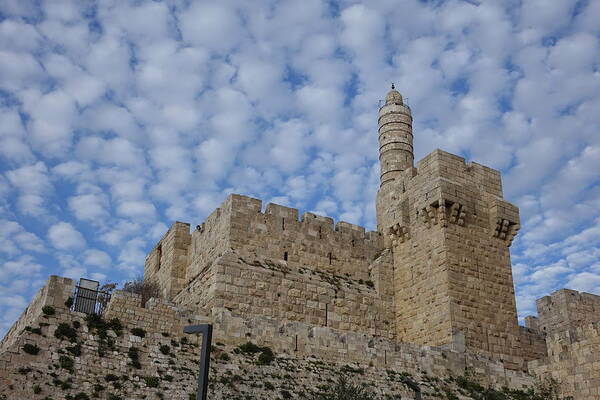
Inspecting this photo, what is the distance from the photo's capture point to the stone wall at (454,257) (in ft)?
60.7

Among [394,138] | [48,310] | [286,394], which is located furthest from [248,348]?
[394,138]

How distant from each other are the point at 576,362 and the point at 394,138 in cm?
1023

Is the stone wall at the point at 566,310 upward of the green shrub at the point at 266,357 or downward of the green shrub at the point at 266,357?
upward

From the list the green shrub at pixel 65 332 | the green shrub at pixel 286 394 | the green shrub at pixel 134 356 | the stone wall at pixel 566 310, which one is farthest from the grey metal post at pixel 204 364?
the stone wall at pixel 566 310

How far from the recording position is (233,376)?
14039 millimetres

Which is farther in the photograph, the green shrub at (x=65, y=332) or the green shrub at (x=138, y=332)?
the green shrub at (x=138, y=332)

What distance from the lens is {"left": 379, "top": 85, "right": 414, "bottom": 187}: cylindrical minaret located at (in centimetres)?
2362

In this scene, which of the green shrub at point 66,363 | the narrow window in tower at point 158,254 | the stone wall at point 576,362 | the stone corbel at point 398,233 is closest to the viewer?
the green shrub at point 66,363

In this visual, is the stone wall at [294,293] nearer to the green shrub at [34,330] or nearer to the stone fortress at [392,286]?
the stone fortress at [392,286]

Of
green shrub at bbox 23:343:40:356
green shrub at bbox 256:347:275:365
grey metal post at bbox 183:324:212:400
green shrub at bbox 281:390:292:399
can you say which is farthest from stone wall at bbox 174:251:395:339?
grey metal post at bbox 183:324:212:400

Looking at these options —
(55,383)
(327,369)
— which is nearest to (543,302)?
(327,369)

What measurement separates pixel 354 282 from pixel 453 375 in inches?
170

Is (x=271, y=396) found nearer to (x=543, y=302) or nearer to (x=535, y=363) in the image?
(x=535, y=363)

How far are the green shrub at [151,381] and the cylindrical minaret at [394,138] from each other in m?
12.2
